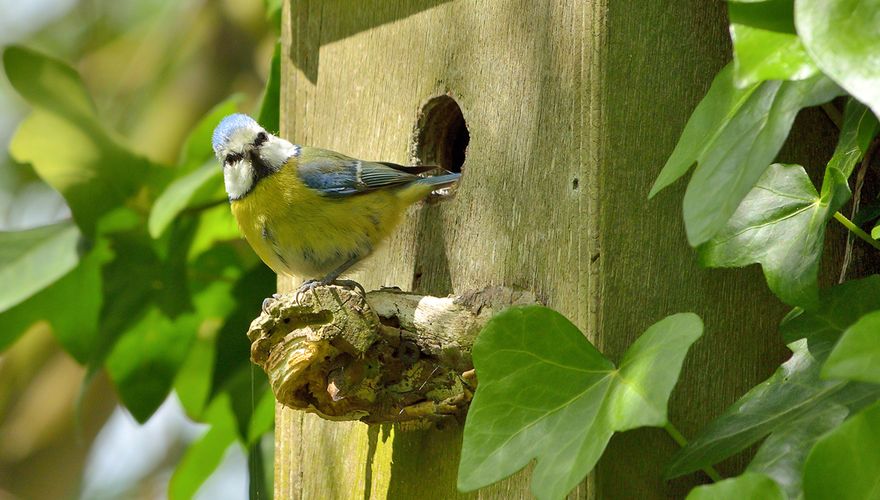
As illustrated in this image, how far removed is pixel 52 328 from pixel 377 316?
1.34m

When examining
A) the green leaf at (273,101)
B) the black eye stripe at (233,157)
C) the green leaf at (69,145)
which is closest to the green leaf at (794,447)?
the black eye stripe at (233,157)

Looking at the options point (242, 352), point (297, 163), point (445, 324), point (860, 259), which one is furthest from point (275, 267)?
point (860, 259)

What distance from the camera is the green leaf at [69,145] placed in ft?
8.95

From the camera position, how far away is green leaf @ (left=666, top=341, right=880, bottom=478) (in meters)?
1.45

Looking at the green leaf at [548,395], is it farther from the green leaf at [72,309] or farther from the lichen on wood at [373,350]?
the green leaf at [72,309]

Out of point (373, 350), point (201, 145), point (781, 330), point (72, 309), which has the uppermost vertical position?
point (201, 145)

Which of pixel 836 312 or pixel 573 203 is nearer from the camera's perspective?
pixel 836 312

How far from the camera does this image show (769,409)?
1.49 meters

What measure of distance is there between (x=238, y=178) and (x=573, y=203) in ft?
3.46

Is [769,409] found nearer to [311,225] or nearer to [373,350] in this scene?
[373,350]

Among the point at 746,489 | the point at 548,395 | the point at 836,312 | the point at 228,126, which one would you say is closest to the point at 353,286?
the point at 548,395

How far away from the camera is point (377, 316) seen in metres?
1.94

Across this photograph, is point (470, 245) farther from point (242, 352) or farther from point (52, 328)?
point (52, 328)

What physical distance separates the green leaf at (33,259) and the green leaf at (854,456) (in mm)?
2052
